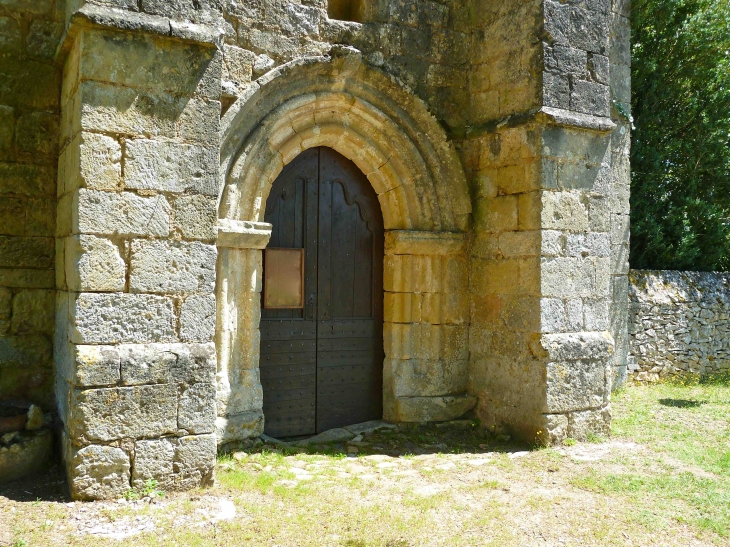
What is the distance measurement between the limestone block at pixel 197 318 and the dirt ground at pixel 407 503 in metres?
0.88

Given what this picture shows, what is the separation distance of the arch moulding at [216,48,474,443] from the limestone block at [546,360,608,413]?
86cm

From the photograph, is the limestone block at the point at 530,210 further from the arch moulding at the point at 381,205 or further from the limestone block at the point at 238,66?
the limestone block at the point at 238,66

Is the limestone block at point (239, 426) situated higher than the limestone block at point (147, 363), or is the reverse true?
the limestone block at point (147, 363)

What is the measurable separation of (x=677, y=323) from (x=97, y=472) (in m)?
7.31

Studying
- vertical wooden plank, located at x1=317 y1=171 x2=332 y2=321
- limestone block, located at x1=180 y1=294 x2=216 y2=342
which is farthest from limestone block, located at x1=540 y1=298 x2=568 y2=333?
limestone block, located at x1=180 y1=294 x2=216 y2=342

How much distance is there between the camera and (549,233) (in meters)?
5.05

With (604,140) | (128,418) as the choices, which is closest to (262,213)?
(128,418)

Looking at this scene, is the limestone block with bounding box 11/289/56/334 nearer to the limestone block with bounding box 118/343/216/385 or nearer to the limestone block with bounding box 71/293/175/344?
the limestone block with bounding box 71/293/175/344

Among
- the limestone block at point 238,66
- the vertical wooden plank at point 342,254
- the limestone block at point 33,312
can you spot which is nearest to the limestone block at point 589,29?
the vertical wooden plank at point 342,254

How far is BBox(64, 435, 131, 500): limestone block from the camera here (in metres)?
3.50

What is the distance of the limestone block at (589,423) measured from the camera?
5.10m

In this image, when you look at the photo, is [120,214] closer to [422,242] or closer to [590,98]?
[422,242]

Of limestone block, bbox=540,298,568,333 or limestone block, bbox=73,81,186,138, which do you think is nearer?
limestone block, bbox=73,81,186,138

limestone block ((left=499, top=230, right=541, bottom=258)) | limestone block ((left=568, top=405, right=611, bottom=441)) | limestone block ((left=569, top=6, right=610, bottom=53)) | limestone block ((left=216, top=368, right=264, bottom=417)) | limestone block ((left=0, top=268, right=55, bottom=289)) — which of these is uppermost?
limestone block ((left=569, top=6, right=610, bottom=53))
